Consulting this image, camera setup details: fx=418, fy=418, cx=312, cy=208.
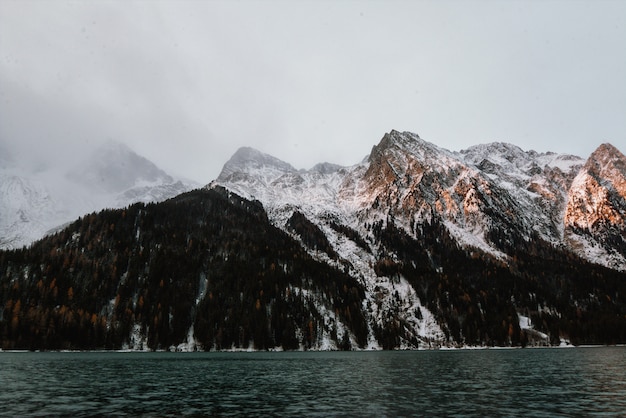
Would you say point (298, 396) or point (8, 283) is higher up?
point (8, 283)

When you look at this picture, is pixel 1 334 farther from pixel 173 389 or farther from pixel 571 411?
pixel 571 411

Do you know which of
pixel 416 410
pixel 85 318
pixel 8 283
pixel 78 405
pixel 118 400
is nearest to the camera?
pixel 416 410

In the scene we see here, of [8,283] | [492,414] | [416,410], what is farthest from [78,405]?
[8,283]

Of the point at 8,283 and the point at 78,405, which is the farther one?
the point at 8,283

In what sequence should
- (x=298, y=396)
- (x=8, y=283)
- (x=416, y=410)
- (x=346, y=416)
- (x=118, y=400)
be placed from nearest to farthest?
1. (x=346, y=416)
2. (x=416, y=410)
3. (x=118, y=400)
4. (x=298, y=396)
5. (x=8, y=283)

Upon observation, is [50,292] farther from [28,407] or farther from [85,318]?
[28,407]

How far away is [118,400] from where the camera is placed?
134 feet

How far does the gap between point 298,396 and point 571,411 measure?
982 inches

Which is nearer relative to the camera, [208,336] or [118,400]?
[118,400]

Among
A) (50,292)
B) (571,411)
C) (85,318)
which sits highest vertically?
(50,292)

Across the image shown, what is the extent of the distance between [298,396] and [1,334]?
6849 inches

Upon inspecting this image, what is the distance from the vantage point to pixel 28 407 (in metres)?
35.3

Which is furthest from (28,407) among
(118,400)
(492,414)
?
(492,414)

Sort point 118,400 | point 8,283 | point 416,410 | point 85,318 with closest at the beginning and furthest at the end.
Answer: point 416,410 → point 118,400 → point 85,318 → point 8,283
